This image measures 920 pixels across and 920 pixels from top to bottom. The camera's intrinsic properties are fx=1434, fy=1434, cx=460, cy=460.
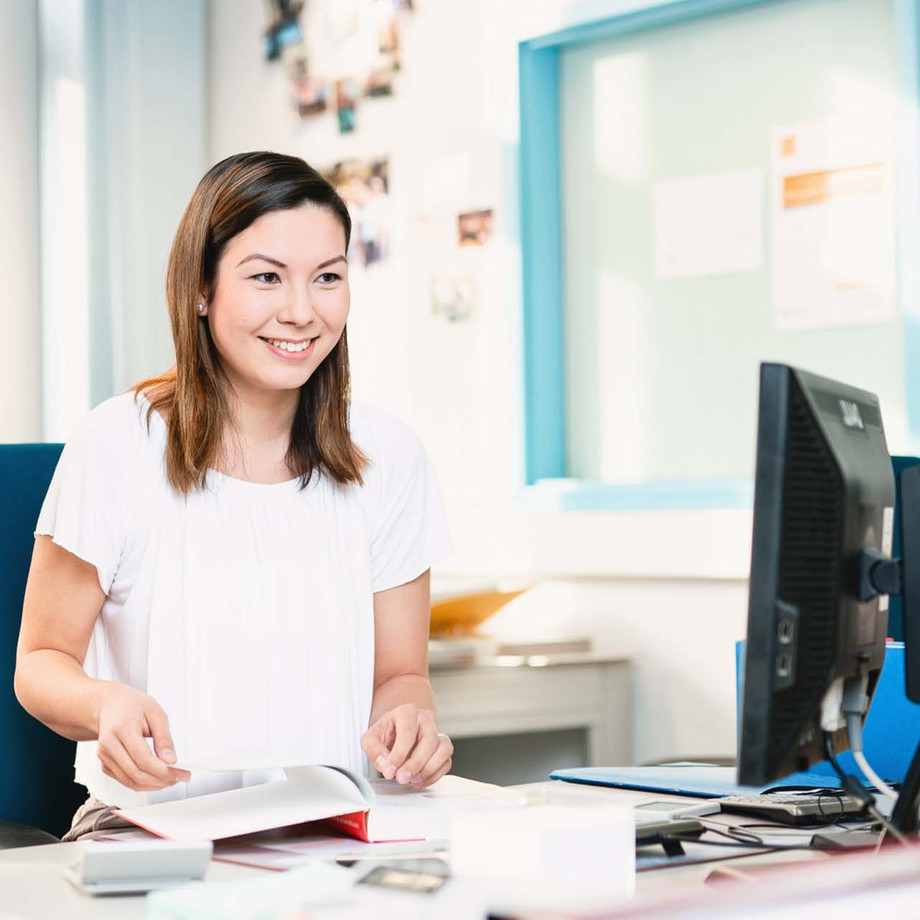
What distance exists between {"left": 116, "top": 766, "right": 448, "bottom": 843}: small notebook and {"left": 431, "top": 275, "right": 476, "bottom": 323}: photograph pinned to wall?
181cm

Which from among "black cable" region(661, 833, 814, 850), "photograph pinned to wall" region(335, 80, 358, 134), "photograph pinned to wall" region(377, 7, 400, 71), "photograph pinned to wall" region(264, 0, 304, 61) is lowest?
"black cable" region(661, 833, 814, 850)

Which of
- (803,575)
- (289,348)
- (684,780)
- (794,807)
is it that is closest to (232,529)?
(289,348)

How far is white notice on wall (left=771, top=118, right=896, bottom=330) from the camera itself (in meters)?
2.42

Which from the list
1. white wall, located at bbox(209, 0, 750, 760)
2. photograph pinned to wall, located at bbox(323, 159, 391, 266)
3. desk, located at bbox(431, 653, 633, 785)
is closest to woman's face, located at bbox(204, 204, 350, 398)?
desk, located at bbox(431, 653, 633, 785)

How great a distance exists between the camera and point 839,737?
1.04 meters

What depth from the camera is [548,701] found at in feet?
8.37

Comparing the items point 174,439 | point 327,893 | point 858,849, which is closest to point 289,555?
point 174,439

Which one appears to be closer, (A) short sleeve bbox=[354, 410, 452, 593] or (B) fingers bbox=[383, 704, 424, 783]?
(B) fingers bbox=[383, 704, 424, 783]

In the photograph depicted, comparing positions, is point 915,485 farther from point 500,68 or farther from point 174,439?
point 500,68

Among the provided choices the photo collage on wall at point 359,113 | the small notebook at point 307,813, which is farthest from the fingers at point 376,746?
the photo collage on wall at point 359,113

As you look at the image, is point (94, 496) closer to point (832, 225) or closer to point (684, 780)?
point (684, 780)

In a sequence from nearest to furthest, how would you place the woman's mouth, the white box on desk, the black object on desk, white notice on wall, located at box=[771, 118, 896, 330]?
the white box on desk → the black object on desk → the woman's mouth → white notice on wall, located at box=[771, 118, 896, 330]

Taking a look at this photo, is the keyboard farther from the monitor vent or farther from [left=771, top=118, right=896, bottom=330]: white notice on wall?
[left=771, top=118, right=896, bottom=330]: white notice on wall

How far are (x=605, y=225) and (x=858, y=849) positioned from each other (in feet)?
6.20
